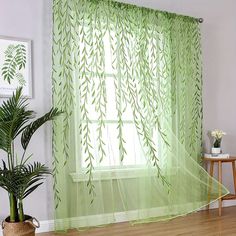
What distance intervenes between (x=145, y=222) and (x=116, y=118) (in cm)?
106

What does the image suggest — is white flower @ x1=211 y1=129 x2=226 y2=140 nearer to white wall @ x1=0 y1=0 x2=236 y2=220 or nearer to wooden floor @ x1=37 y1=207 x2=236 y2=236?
white wall @ x1=0 y1=0 x2=236 y2=220

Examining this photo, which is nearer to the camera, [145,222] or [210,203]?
[145,222]

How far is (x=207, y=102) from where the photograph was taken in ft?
14.1

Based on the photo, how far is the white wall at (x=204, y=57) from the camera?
131 inches

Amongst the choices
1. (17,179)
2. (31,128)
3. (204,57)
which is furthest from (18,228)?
(204,57)

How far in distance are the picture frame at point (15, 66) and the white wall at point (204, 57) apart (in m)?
0.06

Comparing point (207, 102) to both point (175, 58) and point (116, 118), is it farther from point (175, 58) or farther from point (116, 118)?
point (116, 118)

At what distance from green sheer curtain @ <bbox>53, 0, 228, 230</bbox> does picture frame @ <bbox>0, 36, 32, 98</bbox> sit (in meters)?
0.24

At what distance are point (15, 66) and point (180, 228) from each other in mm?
2123

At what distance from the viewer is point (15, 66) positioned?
3299 mm

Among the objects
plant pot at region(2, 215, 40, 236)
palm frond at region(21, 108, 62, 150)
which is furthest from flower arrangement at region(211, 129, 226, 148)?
plant pot at region(2, 215, 40, 236)

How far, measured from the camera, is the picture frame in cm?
324

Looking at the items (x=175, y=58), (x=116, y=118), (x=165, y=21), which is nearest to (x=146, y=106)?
(x=116, y=118)

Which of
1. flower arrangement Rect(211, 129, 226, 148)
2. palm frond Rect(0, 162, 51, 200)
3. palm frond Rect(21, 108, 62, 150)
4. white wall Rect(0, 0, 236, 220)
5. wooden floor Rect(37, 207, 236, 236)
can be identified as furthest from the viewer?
flower arrangement Rect(211, 129, 226, 148)
